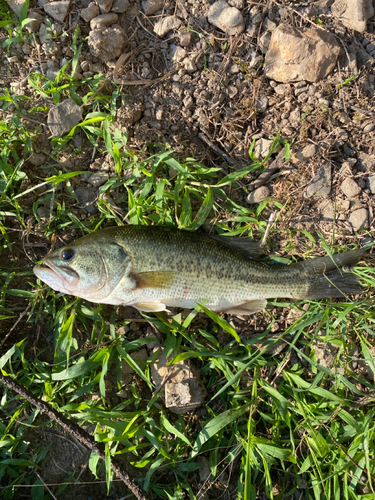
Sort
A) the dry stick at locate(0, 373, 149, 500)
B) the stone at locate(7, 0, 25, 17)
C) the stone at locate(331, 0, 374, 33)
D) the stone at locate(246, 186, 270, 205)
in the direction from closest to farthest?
the dry stick at locate(0, 373, 149, 500) < the stone at locate(331, 0, 374, 33) < the stone at locate(246, 186, 270, 205) < the stone at locate(7, 0, 25, 17)

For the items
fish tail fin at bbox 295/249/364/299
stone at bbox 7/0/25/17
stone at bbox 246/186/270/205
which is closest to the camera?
fish tail fin at bbox 295/249/364/299

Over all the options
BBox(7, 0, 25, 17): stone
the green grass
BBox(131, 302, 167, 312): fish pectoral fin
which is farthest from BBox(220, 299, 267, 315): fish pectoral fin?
BBox(7, 0, 25, 17): stone

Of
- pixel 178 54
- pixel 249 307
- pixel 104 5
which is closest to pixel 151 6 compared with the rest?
pixel 104 5

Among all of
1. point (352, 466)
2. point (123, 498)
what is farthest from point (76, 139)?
point (352, 466)

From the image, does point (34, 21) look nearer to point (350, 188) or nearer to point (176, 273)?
point (176, 273)

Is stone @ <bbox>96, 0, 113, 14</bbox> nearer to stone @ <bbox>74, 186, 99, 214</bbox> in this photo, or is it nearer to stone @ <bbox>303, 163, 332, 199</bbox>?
stone @ <bbox>74, 186, 99, 214</bbox>

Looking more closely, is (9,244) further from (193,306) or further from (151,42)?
(151,42)
